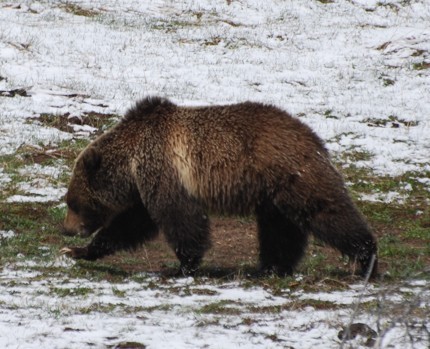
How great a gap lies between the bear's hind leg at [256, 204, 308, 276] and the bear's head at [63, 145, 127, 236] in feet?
5.07

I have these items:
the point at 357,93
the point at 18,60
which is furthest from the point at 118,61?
the point at 357,93

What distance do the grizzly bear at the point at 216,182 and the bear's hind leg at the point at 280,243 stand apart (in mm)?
10

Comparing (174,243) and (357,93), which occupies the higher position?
(357,93)

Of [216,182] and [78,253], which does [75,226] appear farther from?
[216,182]

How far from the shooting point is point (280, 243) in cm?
813

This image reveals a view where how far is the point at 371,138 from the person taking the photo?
1477cm

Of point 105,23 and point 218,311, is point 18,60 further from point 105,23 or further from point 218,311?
point 218,311

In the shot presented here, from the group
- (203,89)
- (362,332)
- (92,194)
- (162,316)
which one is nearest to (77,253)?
(92,194)

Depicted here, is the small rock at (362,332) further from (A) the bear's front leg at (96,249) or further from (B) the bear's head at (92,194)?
(A) the bear's front leg at (96,249)

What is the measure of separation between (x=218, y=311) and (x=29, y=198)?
559 centimetres

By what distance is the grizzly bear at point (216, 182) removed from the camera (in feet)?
24.8

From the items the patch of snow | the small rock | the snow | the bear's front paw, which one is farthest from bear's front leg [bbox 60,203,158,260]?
the patch of snow

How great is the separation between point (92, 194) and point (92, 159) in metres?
0.41

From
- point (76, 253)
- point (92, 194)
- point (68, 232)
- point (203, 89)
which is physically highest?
point (203, 89)
